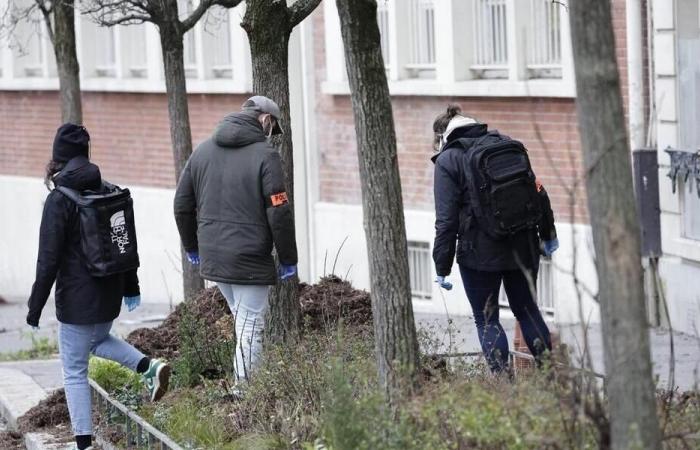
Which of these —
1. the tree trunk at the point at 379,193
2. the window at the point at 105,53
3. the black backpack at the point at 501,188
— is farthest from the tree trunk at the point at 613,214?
the window at the point at 105,53

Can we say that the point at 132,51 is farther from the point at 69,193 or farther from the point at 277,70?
the point at 69,193

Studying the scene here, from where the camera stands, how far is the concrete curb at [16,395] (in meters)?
9.82

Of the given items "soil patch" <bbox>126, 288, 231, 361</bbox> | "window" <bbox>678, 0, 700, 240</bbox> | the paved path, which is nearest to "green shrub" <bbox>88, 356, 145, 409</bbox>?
"soil patch" <bbox>126, 288, 231, 361</bbox>

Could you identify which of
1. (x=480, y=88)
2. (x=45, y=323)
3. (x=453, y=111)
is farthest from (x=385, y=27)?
(x=453, y=111)

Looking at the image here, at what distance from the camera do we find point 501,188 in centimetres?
798

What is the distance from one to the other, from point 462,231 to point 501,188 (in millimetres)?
385

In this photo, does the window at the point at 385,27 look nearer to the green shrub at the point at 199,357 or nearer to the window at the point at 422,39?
the window at the point at 422,39

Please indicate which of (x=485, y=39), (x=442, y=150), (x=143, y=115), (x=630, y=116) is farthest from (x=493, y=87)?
(x=143, y=115)

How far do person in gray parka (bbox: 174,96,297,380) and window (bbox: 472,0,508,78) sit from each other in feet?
19.6

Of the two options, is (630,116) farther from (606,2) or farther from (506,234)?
(606,2)

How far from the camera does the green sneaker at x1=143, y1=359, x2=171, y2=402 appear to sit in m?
8.12

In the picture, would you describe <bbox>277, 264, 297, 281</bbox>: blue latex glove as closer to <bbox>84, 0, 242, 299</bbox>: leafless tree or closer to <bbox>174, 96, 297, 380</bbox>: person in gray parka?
<bbox>174, 96, 297, 380</bbox>: person in gray parka

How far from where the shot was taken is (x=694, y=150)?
11.5 meters

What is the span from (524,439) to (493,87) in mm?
8809
